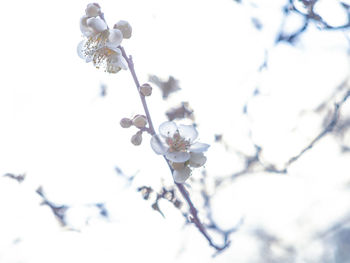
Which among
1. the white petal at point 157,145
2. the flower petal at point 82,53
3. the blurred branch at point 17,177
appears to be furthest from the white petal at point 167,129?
the blurred branch at point 17,177

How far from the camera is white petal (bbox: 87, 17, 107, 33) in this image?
1536mm

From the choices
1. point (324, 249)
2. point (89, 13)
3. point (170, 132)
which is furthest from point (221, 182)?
point (324, 249)

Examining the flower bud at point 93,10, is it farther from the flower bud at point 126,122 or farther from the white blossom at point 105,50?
the flower bud at point 126,122

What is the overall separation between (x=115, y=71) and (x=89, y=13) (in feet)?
0.94

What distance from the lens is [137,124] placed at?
4.78ft

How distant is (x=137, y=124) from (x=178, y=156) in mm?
264

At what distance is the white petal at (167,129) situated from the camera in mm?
1863

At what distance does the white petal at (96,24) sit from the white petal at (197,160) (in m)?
0.70

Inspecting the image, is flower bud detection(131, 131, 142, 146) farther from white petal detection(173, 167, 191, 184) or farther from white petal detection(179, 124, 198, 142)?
white petal detection(179, 124, 198, 142)

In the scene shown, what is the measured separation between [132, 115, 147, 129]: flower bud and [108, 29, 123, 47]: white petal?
0.33m

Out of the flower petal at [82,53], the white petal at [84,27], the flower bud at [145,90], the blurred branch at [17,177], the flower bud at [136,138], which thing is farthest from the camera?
the blurred branch at [17,177]

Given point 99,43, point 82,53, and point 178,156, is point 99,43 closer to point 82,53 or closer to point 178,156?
point 82,53

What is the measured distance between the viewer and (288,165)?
219 centimetres

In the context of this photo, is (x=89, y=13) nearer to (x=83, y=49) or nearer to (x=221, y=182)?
(x=83, y=49)
